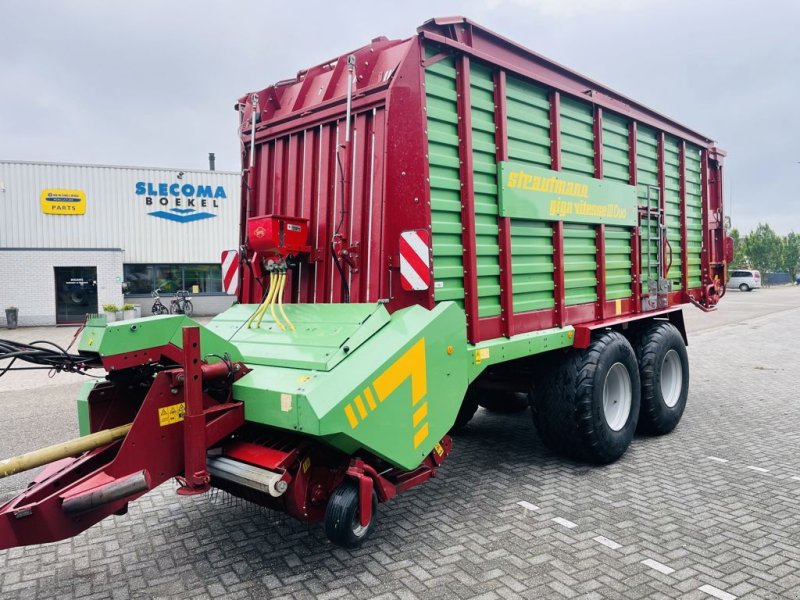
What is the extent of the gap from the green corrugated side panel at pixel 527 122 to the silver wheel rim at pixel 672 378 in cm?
283

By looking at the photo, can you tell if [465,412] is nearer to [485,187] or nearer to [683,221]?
[485,187]

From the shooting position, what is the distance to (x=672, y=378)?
637 centimetres

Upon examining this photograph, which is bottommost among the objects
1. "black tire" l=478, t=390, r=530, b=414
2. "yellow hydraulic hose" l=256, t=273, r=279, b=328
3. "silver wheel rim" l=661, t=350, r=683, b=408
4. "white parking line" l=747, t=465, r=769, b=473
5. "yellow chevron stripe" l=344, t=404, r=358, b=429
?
"white parking line" l=747, t=465, r=769, b=473

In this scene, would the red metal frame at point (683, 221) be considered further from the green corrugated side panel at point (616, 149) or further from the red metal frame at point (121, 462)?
the red metal frame at point (121, 462)

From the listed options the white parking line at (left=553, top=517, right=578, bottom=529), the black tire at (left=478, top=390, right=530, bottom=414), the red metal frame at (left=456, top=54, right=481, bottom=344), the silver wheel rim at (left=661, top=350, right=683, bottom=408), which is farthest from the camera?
the black tire at (left=478, top=390, right=530, bottom=414)

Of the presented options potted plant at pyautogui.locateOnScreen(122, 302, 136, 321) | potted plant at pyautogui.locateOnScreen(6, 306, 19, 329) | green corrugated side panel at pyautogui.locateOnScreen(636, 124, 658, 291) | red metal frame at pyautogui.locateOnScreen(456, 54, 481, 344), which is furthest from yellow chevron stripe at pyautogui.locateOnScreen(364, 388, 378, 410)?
potted plant at pyautogui.locateOnScreen(6, 306, 19, 329)

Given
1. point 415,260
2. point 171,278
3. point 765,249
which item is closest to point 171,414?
point 415,260

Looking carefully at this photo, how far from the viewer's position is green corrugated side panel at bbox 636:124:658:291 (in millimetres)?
6074

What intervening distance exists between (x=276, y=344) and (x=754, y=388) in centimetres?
760

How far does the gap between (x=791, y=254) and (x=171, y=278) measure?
6083 centimetres

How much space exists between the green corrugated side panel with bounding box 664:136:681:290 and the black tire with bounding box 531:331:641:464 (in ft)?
6.82

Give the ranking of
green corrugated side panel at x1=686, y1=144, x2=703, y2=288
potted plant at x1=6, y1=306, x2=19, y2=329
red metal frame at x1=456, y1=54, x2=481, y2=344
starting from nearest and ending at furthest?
1. red metal frame at x1=456, y1=54, x2=481, y2=344
2. green corrugated side panel at x1=686, y1=144, x2=703, y2=288
3. potted plant at x1=6, y1=306, x2=19, y2=329

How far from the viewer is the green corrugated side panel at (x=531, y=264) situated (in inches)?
177

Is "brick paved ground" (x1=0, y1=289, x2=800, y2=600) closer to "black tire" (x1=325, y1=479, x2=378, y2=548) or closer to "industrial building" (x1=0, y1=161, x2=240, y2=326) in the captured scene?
"black tire" (x1=325, y1=479, x2=378, y2=548)
